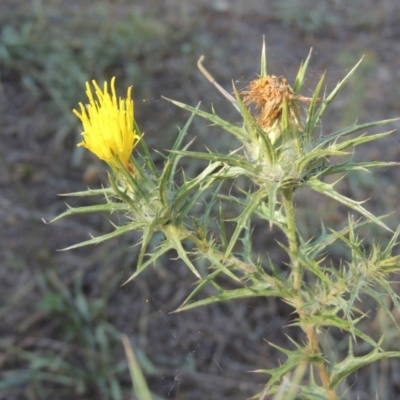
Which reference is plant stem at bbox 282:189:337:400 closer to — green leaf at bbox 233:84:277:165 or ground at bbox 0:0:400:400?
green leaf at bbox 233:84:277:165

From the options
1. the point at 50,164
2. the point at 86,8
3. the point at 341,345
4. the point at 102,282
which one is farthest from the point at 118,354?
the point at 86,8

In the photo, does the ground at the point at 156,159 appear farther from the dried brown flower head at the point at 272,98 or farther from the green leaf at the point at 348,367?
the dried brown flower head at the point at 272,98

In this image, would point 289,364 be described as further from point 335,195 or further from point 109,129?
point 109,129

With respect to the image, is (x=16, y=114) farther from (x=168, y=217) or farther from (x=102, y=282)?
(x=168, y=217)

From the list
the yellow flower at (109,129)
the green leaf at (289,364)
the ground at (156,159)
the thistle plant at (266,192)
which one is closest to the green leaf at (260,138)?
the thistle plant at (266,192)

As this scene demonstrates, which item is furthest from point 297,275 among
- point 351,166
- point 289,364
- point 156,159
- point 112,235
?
point 156,159

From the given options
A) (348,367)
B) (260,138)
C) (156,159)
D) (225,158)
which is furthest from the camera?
(156,159)
